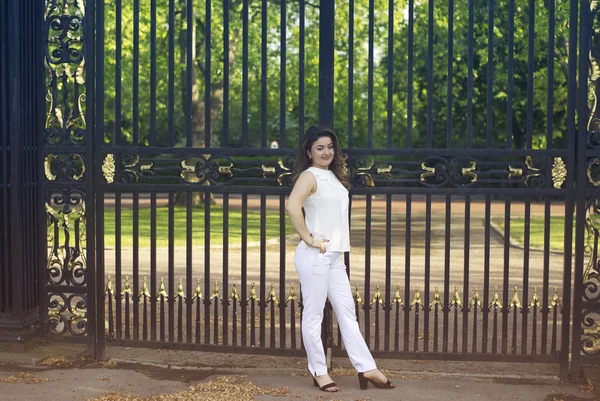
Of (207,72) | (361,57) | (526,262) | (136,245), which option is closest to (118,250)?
(136,245)

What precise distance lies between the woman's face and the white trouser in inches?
22.3

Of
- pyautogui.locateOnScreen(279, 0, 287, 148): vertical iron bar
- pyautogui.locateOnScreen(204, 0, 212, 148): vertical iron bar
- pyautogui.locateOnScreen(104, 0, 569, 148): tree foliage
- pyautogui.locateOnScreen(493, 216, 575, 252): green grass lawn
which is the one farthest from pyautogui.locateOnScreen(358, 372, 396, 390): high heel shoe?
pyautogui.locateOnScreen(104, 0, 569, 148): tree foliage

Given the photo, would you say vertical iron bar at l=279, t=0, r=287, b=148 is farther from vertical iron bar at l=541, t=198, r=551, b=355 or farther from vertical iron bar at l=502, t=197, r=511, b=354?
vertical iron bar at l=541, t=198, r=551, b=355

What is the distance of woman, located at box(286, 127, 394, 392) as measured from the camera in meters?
6.34

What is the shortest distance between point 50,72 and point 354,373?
3.32m

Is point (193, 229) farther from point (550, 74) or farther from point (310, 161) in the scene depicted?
point (550, 74)

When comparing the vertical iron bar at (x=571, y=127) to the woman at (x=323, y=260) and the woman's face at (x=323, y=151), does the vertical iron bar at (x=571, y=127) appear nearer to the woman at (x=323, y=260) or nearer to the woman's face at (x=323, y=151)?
the woman at (x=323, y=260)

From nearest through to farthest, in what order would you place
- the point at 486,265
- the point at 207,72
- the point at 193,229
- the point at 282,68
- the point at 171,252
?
the point at 486,265, the point at 282,68, the point at 207,72, the point at 171,252, the point at 193,229

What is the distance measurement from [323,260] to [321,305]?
1.00 ft

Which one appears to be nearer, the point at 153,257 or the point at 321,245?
the point at 321,245

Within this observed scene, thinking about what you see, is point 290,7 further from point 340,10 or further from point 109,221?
point 109,221

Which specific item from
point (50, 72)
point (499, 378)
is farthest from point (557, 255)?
point (50, 72)

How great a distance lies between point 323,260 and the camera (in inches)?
250

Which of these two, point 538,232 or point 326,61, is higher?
point 326,61
